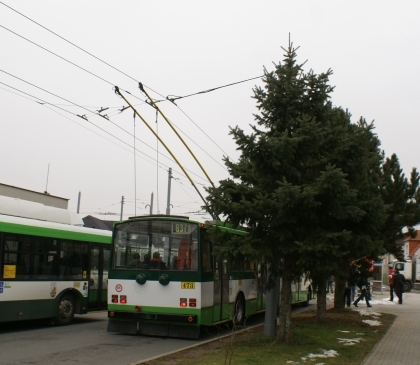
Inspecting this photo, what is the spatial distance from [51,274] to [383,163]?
11.5 meters

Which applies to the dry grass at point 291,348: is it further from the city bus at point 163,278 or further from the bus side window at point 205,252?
the bus side window at point 205,252

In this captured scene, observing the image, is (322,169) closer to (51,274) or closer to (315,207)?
(315,207)

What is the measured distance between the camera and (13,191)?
24.1 metres

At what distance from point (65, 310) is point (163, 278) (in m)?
3.75

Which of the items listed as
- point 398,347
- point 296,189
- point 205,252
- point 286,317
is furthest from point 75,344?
point 398,347

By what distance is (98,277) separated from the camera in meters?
16.8

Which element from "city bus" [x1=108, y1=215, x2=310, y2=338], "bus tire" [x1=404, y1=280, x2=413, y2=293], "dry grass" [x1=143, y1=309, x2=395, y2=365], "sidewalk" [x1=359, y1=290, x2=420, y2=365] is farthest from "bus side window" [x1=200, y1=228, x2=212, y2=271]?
"bus tire" [x1=404, y1=280, x2=413, y2=293]

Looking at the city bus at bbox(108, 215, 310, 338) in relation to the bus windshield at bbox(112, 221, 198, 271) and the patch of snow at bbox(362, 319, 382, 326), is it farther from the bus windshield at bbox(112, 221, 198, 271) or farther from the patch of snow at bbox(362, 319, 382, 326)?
the patch of snow at bbox(362, 319, 382, 326)

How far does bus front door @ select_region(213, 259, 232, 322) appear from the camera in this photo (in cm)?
1410

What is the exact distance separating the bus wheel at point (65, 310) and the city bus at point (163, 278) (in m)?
2.01

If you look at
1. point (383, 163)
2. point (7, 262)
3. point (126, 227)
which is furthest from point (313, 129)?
point (383, 163)

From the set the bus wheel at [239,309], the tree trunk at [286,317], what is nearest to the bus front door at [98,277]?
the bus wheel at [239,309]

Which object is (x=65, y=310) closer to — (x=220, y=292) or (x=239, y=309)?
(x=220, y=292)

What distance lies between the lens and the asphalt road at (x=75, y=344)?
1037 cm
